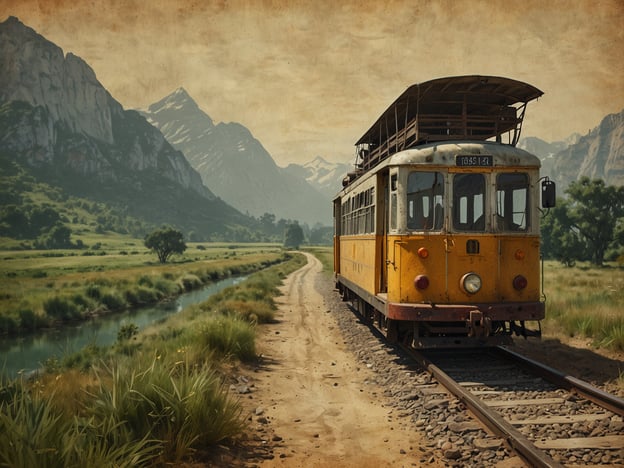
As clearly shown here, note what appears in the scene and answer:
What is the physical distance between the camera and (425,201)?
8.51 meters

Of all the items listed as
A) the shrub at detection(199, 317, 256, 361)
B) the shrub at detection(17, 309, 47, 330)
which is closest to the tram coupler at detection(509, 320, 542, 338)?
the shrub at detection(199, 317, 256, 361)

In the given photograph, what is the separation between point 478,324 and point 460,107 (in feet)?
16.5

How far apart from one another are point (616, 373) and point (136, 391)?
24.9ft

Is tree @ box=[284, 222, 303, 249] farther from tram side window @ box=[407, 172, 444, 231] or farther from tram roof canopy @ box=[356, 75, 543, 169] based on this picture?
tram side window @ box=[407, 172, 444, 231]

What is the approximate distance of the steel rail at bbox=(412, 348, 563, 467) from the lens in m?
4.48


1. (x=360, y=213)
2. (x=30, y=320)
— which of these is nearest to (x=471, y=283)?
(x=360, y=213)

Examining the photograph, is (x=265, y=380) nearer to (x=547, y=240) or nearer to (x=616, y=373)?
(x=616, y=373)

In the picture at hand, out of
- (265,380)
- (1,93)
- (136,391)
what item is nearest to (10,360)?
(265,380)

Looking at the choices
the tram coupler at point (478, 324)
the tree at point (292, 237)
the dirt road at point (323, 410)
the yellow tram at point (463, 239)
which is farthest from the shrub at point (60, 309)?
the tree at point (292, 237)

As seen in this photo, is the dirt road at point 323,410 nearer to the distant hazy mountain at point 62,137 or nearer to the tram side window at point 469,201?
the tram side window at point 469,201

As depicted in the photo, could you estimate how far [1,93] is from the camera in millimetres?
172375

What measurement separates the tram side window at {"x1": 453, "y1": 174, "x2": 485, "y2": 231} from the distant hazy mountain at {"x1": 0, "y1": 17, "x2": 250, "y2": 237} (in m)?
168

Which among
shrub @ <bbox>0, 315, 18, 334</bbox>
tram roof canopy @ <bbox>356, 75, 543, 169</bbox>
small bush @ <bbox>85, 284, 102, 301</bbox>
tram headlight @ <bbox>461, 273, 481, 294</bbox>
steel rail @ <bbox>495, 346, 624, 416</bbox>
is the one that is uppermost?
tram roof canopy @ <bbox>356, 75, 543, 169</bbox>

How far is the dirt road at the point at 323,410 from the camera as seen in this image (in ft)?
17.0
